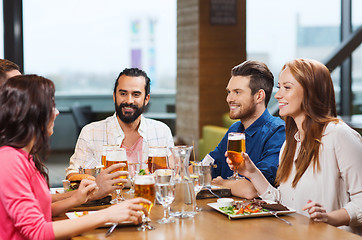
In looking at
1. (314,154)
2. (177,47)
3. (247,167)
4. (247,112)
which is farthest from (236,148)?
(177,47)

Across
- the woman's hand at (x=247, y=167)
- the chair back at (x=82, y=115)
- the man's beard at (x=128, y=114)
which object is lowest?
the chair back at (x=82, y=115)

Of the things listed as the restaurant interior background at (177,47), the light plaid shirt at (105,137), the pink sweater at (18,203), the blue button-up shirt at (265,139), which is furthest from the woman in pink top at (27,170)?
the restaurant interior background at (177,47)

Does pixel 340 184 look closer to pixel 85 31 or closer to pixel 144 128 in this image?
pixel 144 128

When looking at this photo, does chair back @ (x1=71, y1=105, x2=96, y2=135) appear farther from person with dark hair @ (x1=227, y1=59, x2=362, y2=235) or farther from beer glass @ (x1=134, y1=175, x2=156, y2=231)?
beer glass @ (x1=134, y1=175, x2=156, y2=231)

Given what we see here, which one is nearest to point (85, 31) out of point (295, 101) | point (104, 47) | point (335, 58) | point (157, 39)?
point (104, 47)

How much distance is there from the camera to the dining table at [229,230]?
6.07 feet

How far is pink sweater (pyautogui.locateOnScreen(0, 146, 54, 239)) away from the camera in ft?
5.73

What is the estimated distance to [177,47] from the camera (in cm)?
688

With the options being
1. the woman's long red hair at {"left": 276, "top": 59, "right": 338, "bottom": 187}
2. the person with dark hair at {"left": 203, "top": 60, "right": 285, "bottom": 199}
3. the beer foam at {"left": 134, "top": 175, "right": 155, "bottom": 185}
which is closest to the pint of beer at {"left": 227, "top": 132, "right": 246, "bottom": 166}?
the woman's long red hair at {"left": 276, "top": 59, "right": 338, "bottom": 187}

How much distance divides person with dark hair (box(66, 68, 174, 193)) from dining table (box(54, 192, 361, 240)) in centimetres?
140

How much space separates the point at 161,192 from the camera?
6.44 feet

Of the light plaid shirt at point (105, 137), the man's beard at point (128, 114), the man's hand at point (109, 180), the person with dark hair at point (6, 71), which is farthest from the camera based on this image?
the man's beard at point (128, 114)

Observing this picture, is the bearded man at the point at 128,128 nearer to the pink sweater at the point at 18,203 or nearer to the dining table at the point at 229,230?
the dining table at the point at 229,230

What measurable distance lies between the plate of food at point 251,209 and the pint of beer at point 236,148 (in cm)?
28
